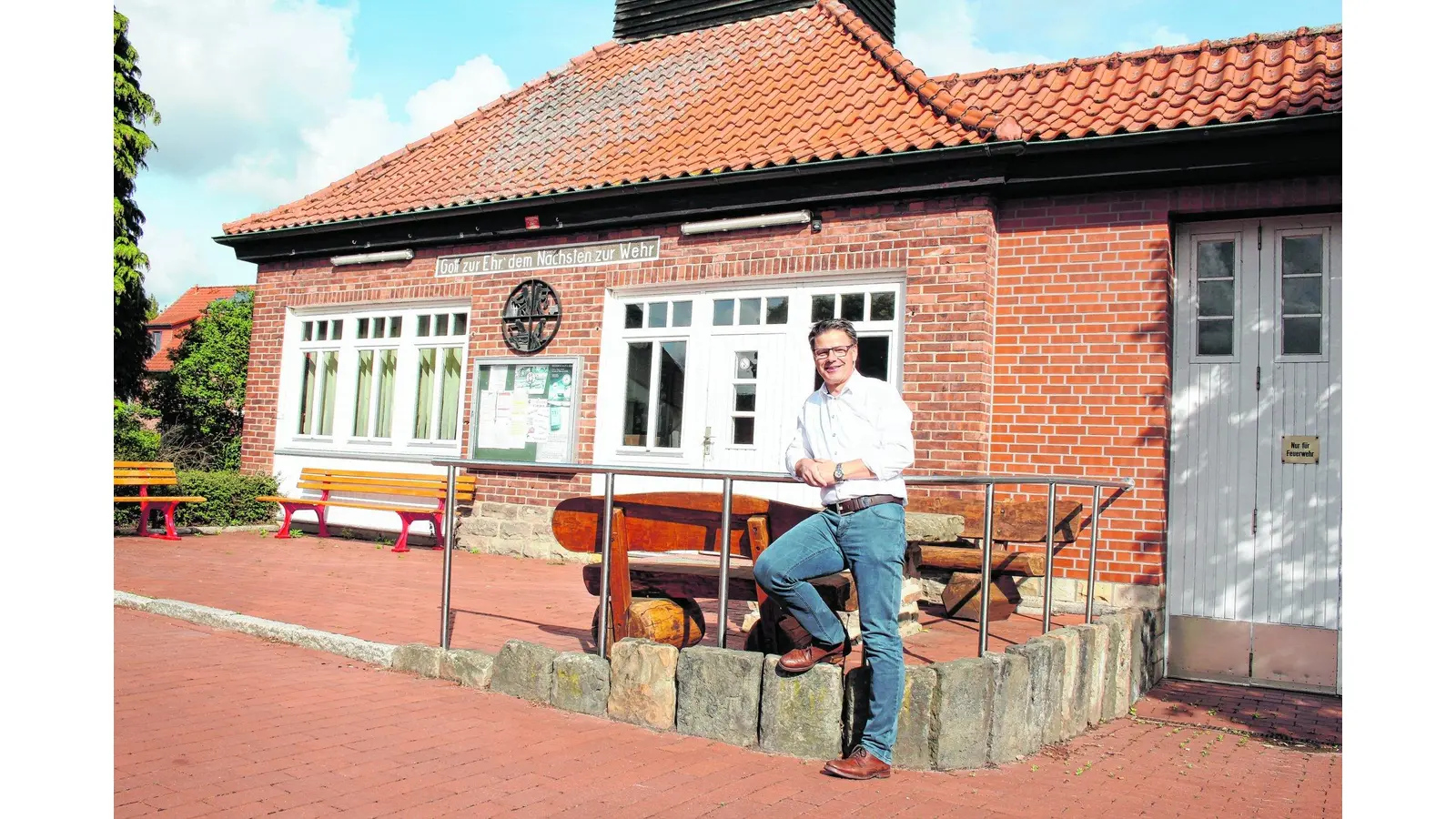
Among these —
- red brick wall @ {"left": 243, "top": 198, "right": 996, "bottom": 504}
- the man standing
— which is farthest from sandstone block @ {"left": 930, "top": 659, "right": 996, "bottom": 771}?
red brick wall @ {"left": 243, "top": 198, "right": 996, "bottom": 504}

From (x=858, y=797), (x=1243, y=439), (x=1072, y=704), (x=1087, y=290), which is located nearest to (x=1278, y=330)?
(x=1243, y=439)

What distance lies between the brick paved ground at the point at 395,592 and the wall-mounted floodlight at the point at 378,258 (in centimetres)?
351

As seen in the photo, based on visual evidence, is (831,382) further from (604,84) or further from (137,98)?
(137,98)

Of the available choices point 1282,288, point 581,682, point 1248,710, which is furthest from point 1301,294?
point 581,682

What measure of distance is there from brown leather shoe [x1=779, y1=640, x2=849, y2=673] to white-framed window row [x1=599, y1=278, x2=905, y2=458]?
4.78 metres

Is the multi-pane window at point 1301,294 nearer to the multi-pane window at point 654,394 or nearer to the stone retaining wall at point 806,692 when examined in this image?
the stone retaining wall at point 806,692

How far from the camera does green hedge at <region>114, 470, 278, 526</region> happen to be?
12.8m

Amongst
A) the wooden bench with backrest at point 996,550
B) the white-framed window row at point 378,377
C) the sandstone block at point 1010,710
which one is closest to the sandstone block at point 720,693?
the sandstone block at point 1010,710

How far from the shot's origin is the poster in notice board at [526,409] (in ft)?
36.9

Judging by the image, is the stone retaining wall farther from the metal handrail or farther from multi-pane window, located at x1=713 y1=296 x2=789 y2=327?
multi-pane window, located at x1=713 y1=296 x2=789 y2=327

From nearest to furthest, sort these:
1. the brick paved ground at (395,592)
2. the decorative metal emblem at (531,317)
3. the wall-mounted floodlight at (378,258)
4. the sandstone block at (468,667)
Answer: the sandstone block at (468,667), the brick paved ground at (395,592), the decorative metal emblem at (531,317), the wall-mounted floodlight at (378,258)

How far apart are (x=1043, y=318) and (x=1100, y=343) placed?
1.77 ft

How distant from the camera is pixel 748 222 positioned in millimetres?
10070

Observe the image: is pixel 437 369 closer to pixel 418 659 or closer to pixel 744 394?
pixel 744 394
